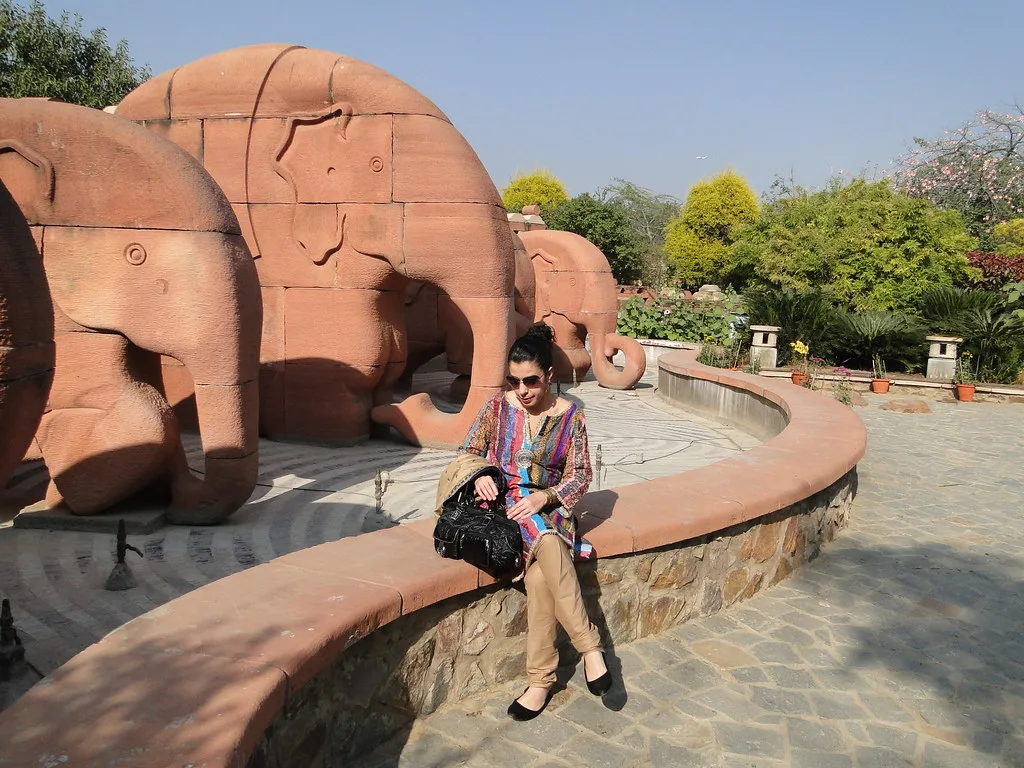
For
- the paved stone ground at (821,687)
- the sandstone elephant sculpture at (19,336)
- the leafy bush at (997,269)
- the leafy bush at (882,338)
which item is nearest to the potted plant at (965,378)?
the leafy bush at (882,338)

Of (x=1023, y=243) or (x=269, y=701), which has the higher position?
(x=1023, y=243)

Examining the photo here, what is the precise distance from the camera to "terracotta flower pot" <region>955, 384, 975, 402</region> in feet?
40.9

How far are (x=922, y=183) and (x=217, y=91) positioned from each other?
3213cm

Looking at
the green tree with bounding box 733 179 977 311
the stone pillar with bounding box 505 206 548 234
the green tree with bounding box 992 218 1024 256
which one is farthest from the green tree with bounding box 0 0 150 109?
the green tree with bounding box 992 218 1024 256

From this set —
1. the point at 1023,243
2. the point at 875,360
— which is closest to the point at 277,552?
the point at 875,360

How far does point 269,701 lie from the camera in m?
2.09

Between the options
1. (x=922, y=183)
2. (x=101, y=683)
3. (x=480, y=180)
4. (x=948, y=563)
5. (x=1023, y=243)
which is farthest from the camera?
(x=922, y=183)

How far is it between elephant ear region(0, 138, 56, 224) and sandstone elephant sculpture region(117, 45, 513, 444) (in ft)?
9.16

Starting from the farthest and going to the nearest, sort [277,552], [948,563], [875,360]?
[875,360] → [948,563] → [277,552]

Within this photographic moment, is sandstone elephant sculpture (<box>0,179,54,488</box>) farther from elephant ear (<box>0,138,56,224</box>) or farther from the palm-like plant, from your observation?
the palm-like plant

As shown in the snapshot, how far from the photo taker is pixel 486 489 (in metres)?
3.07

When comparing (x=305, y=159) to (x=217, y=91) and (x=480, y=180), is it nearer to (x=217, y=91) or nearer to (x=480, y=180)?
(x=217, y=91)

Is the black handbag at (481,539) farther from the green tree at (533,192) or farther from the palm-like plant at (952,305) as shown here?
the green tree at (533,192)

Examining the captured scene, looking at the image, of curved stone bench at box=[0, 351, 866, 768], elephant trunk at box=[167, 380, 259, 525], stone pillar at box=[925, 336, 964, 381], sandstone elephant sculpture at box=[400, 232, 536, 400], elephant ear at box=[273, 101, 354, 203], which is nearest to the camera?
curved stone bench at box=[0, 351, 866, 768]
